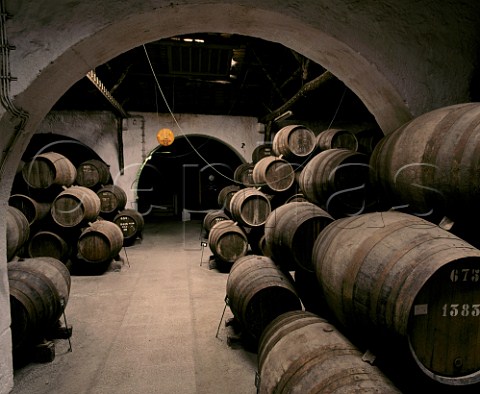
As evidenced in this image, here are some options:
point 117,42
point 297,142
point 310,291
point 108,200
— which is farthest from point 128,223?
point 117,42

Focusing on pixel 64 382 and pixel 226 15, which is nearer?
pixel 226 15

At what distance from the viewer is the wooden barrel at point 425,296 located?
1.47 m

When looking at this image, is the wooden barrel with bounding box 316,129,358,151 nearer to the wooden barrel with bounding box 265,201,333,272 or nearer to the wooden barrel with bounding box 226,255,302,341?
the wooden barrel with bounding box 265,201,333,272

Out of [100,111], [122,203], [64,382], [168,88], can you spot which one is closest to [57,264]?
[64,382]

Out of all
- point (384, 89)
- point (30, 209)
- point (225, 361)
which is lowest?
point (225, 361)

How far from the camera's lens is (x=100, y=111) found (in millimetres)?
9984

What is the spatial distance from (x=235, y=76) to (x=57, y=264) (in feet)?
21.9

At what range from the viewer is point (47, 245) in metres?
6.16

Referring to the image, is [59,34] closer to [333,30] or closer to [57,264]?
[333,30]

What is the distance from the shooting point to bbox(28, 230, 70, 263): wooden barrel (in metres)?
6.07

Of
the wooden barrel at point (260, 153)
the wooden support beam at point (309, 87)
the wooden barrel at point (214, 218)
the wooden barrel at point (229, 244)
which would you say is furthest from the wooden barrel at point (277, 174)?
the wooden barrel at point (260, 153)

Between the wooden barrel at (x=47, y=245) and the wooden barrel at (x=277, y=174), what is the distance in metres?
4.16

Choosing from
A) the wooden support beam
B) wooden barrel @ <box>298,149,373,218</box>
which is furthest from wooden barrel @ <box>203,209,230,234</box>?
wooden barrel @ <box>298,149,373,218</box>

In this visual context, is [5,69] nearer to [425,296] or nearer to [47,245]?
[425,296]
